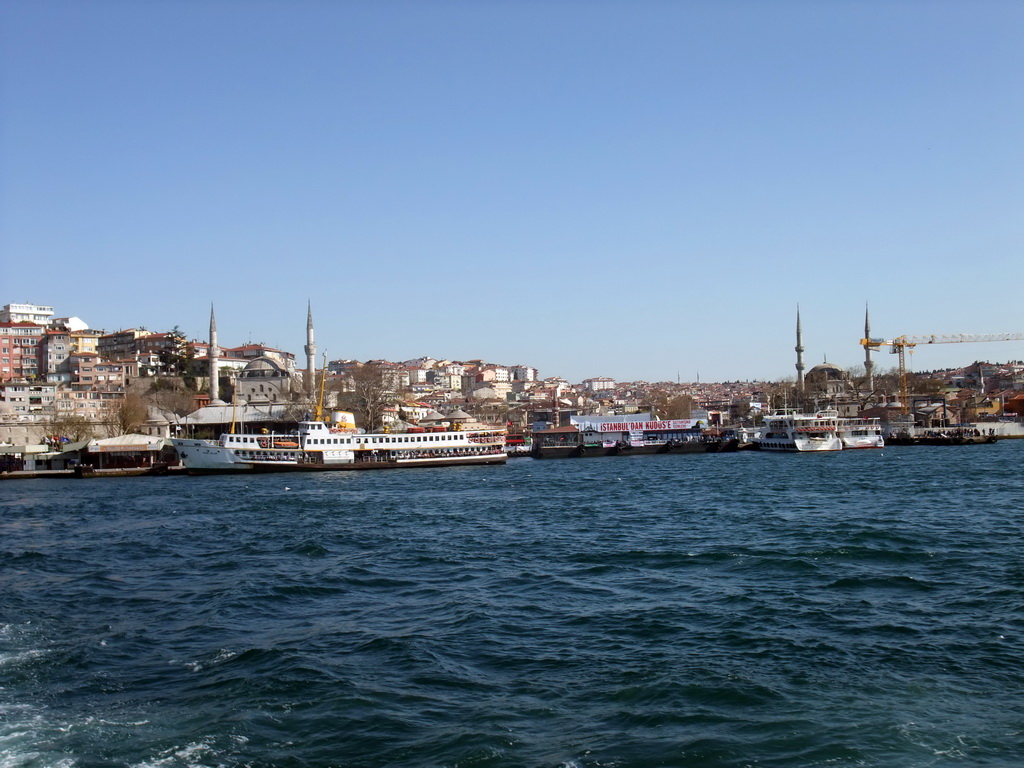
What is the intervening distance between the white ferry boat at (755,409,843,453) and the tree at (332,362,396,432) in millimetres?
26922

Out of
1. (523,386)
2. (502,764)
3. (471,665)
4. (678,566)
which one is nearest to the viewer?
(502,764)

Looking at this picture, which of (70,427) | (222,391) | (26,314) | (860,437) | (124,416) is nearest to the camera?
(70,427)

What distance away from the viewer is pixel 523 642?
9.16 metres

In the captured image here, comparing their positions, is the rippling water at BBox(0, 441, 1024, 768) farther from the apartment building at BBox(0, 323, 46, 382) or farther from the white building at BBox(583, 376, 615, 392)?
the white building at BBox(583, 376, 615, 392)

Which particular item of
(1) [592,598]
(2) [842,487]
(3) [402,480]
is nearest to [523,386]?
(3) [402,480]

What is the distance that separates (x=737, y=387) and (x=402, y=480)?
440 ft

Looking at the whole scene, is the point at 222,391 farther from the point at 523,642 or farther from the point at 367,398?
the point at 523,642

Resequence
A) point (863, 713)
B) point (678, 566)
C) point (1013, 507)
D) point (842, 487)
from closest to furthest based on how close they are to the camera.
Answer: point (863, 713) → point (678, 566) → point (1013, 507) → point (842, 487)

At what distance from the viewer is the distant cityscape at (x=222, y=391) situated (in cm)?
5566

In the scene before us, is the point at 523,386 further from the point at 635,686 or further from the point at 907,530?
the point at 635,686

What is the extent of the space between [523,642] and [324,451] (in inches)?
1410

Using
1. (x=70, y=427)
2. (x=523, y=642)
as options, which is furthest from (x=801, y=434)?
(x=523, y=642)

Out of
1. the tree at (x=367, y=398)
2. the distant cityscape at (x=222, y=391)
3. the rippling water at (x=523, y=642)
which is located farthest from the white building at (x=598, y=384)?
the rippling water at (x=523, y=642)

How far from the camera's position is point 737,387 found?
162 metres
